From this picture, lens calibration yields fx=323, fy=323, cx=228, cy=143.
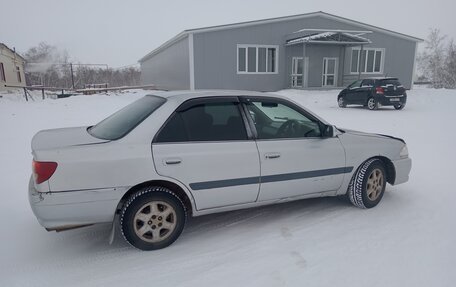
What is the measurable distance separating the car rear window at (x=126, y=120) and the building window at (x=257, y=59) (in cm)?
1800

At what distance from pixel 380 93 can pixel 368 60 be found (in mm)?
11345

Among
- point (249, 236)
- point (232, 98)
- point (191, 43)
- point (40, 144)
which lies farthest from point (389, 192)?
point (191, 43)

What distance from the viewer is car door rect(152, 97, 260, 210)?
10.4 ft

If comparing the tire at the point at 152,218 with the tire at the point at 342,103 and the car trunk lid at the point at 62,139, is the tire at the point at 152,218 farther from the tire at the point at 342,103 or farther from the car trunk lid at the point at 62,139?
the tire at the point at 342,103

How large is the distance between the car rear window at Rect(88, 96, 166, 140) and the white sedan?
0.02 m

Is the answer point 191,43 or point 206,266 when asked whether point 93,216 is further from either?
point 191,43

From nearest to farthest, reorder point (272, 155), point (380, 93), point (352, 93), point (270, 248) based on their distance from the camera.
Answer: point (270, 248)
point (272, 155)
point (380, 93)
point (352, 93)

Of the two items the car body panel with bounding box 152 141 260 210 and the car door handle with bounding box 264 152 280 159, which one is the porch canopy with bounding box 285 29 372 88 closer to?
the car door handle with bounding box 264 152 280 159

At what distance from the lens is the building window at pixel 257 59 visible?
21234mm

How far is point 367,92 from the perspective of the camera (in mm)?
16141

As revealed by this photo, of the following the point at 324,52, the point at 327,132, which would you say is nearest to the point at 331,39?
the point at 324,52

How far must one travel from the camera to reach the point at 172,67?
25.8 m

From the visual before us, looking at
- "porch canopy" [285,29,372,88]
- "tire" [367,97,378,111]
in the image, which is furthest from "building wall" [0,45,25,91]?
"tire" [367,97,378,111]

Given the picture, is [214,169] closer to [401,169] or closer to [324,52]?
[401,169]
